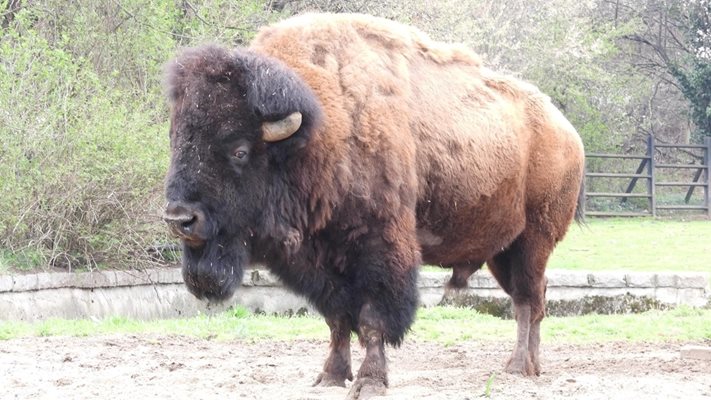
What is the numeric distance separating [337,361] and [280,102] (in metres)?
1.93

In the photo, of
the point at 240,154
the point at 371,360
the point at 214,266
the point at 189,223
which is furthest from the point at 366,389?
the point at 240,154

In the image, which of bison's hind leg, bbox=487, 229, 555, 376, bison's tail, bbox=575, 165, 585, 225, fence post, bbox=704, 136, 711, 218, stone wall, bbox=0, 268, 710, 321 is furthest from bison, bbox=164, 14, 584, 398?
fence post, bbox=704, 136, 711, 218

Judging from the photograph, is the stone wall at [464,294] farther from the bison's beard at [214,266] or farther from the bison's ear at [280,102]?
the bison's ear at [280,102]

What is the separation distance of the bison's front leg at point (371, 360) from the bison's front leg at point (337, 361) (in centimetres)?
37

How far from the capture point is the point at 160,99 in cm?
1538

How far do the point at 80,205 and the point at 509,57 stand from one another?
20724 mm

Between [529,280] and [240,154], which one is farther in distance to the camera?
[529,280]

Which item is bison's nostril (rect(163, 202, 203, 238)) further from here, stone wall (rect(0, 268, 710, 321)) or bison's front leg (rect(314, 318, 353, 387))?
stone wall (rect(0, 268, 710, 321))

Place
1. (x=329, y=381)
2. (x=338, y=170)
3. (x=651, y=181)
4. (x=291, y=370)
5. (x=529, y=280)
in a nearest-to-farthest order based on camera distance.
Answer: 1. (x=338, y=170)
2. (x=329, y=381)
3. (x=291, y=370)
4. (x=529, y=280)
5. (x=651, y=181)

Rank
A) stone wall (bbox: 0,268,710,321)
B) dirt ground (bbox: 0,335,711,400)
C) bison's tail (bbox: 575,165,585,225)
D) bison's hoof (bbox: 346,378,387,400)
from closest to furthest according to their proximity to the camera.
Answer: bison's hoof (bbox: 346,378,387,400), dirt ground (bbox: 0,335,711,400), bison's tail (bbox: 575,165,585,225), stone wall (bbox: 0,268,710,321)

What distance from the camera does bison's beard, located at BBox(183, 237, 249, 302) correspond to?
6.14 meters

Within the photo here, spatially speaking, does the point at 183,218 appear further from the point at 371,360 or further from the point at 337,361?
the point at 337,361

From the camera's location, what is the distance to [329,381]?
696 centimetres

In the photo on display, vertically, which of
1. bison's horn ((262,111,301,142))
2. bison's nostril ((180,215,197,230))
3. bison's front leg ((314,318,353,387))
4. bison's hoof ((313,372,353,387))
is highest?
bison's horn ((262,111,301,142))
